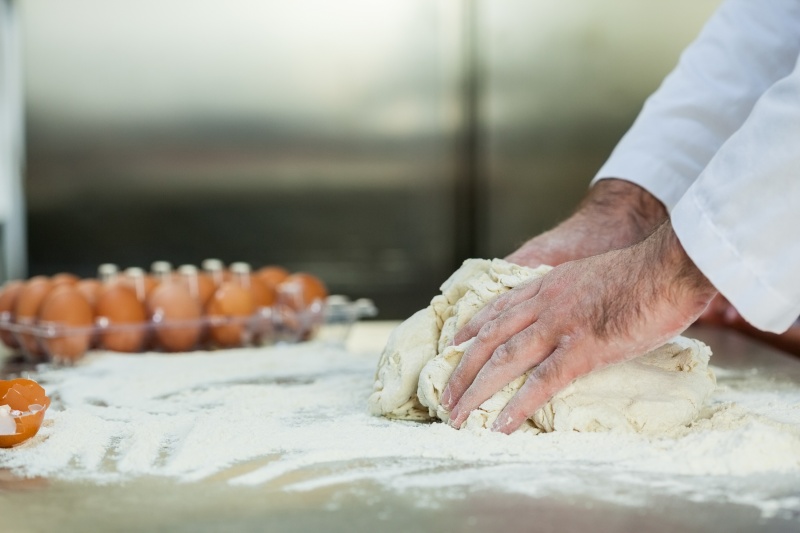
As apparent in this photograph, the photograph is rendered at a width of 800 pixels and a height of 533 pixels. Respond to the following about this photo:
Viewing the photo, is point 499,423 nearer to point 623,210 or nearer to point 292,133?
point 623,210

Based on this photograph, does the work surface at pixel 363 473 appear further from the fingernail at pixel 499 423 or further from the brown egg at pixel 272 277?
the brown egg at pixel 272 277

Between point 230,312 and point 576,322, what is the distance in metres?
0.85

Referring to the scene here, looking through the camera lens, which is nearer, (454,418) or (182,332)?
(454,418)

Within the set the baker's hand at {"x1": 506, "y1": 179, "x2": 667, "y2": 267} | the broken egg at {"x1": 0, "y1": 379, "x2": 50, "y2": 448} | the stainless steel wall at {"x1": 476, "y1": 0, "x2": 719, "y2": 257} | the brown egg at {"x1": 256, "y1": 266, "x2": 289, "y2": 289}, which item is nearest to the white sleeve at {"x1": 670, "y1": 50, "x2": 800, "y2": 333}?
the baker's hand at {"x1": 506, "y1": 179, "x2": 667, "y2": 267}

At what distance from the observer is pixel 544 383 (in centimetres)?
83

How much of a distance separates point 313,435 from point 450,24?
1756mm

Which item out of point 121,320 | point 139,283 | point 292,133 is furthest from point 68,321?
point 292,133

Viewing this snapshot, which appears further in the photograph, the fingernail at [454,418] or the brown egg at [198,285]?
the brown egg at [198,285]

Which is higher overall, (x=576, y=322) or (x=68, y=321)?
(x=576, y=322)

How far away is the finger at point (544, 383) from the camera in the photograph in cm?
82

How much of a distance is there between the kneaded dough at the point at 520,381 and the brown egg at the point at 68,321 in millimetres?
625

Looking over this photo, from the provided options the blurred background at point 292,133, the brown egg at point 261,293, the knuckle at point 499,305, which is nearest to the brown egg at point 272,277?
the brown egg at point 261,293

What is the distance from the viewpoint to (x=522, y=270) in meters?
0.97

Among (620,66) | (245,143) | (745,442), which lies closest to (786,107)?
(745,442)
